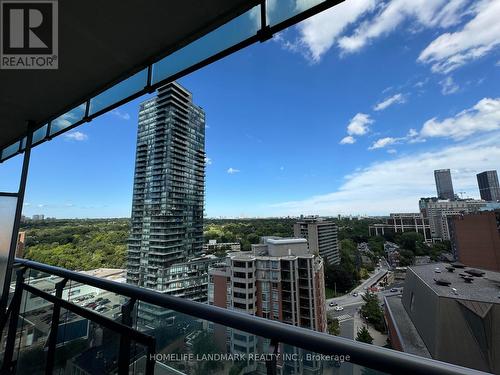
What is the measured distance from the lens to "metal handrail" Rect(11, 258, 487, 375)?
1.39 feet

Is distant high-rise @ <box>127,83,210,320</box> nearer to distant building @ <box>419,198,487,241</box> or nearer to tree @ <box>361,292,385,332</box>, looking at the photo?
tree @ <box>361,292,385,332</box>

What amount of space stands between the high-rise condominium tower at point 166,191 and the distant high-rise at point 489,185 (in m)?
65.6

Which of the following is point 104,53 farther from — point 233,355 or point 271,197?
point 271,197

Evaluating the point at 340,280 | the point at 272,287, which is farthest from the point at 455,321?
the point at 340,280

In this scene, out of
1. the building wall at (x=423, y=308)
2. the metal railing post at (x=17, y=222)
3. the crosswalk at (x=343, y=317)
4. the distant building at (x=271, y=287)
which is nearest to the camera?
the metal railing post at (x=17, y=222)

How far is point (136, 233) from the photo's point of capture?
21625 mm

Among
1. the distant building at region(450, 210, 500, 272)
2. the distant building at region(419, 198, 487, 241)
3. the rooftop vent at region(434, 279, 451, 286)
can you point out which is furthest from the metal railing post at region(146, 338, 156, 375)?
the distant building at region(419, 198, 487, 241)

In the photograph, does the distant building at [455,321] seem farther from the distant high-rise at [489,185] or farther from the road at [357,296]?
the distant high-rise at [489,185]

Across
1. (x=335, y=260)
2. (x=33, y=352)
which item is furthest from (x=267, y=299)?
(x=335, y=260)

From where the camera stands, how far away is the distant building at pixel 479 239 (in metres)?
20.5

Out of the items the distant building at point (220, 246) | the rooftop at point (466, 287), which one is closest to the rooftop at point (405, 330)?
the rooftop at point (466, 287)

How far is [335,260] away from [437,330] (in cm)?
3076

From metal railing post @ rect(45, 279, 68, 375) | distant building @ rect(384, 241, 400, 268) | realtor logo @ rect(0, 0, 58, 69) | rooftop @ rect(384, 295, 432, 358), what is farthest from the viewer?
distant building @ rect(384, 241, 400, 268)

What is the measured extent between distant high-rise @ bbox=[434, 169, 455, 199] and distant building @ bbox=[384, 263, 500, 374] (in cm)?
6830
